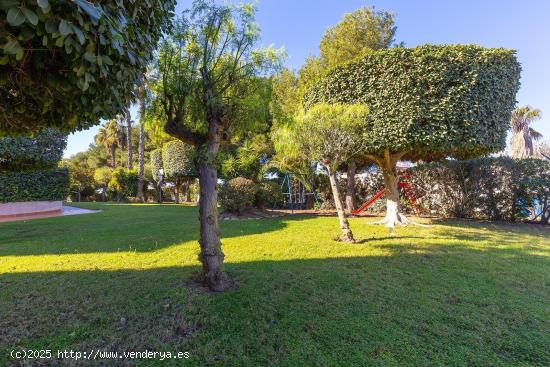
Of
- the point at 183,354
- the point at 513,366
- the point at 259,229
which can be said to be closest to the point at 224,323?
the point at 183,354

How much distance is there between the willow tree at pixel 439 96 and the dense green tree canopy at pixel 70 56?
244 inches

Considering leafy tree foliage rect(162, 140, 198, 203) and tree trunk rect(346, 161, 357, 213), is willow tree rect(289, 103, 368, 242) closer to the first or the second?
tree trunk rect(346, 161, 357, 213)

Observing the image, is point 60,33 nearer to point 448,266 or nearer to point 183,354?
point 183,354

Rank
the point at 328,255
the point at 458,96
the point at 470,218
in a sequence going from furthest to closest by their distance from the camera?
the point at 470,218, the point at 458,96, the point at 328,255

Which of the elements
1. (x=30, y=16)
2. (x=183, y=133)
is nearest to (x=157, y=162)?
(x=183, y=133)

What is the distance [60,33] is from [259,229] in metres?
6.97

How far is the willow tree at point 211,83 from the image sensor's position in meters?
3.57

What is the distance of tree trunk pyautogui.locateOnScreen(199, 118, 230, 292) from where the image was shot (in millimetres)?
3498

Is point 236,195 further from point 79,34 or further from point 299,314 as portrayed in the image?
point 79,34

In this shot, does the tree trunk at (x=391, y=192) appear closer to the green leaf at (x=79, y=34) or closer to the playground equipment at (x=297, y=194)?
the playground equipment at (x=297, y=194)

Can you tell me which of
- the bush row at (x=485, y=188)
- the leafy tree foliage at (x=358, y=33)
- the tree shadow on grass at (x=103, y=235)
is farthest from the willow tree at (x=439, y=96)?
the leafy tree foliage at (x=358, y=33)

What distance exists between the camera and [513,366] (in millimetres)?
2141

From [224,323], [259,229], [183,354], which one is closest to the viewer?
[183,354]

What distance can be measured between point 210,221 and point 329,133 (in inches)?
138
